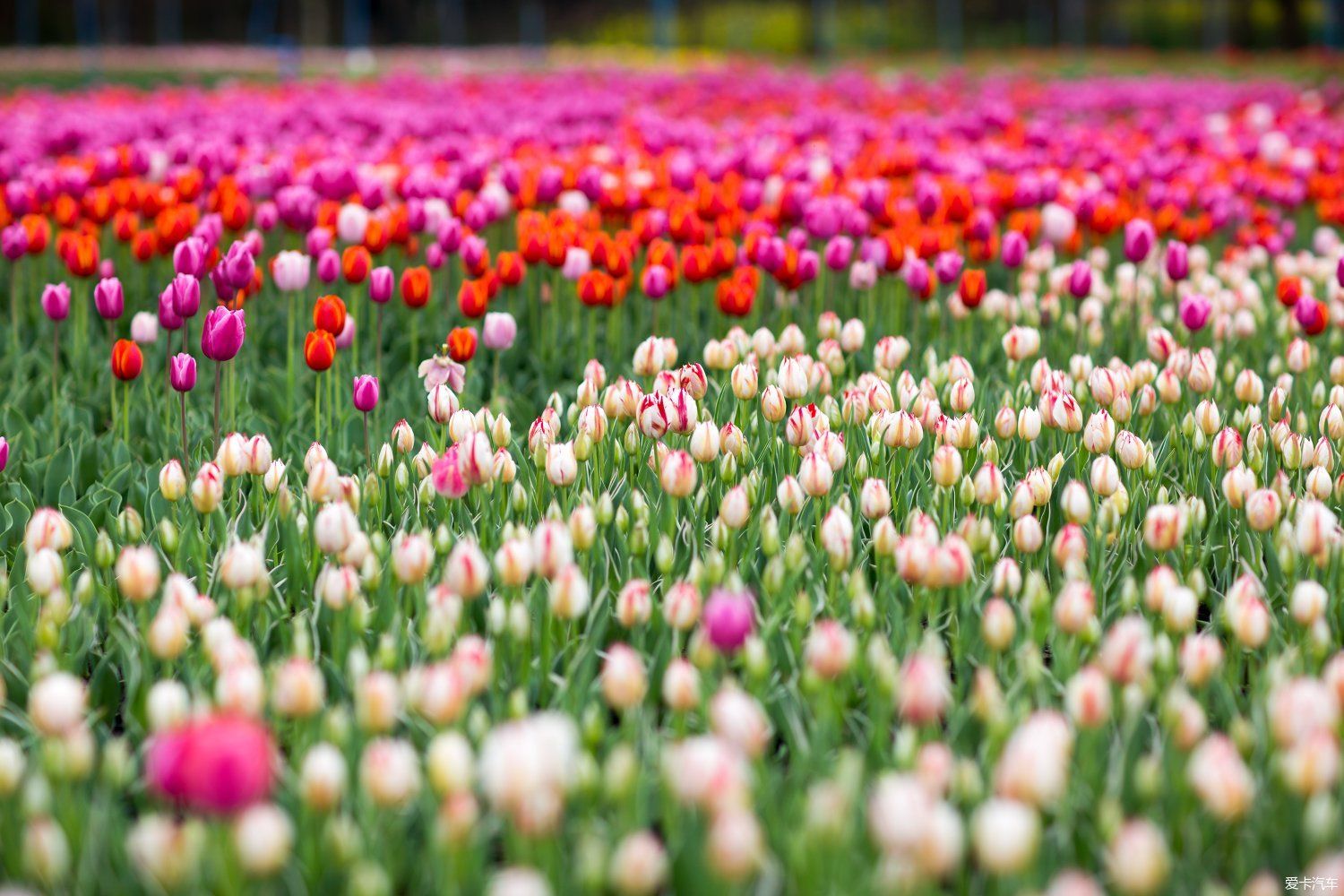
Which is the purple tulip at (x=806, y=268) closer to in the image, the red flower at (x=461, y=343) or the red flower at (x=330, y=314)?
the red flower at (x=461, y=343)

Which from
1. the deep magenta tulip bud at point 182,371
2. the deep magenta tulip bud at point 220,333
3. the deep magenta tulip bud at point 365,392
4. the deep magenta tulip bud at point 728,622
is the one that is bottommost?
the deep magenta tulip bud at point 728,622

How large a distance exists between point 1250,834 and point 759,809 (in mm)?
691

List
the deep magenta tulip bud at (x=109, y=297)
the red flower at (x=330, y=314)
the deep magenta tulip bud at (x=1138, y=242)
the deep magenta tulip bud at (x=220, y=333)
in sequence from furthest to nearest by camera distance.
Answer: the deep magenta tulip bud at (x=1138, y=242)
the deep magenta tulip bud at (x=109, y=297)
the red flower at (x=330, y=314)
the deep magenta tulip bud at (x=220, y=333)

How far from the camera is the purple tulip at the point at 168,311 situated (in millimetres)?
3623

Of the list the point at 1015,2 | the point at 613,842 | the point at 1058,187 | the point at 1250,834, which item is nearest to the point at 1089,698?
the point at 1250,834

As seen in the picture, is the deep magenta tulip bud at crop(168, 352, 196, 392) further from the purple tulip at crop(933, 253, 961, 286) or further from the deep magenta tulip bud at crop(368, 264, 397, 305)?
the purple tulip at crop(933, 253, 961, 286)

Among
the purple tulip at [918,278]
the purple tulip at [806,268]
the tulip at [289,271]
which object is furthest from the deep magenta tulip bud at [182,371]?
the purple tulip at [918,278]

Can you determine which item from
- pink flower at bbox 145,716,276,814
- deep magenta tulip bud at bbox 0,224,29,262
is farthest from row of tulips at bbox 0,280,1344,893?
deep magenta tulip bud at bbox 0,224,29,262

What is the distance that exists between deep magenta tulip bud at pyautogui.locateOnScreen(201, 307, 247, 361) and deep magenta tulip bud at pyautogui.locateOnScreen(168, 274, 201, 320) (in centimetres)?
32

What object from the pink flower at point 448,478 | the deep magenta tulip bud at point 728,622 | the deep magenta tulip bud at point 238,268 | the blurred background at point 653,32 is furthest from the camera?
the blurred background at point 653,32

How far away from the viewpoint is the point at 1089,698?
1861mm

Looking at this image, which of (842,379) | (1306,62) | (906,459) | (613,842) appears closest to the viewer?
(613,842)

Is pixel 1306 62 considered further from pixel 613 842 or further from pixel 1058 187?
pixel 613 842

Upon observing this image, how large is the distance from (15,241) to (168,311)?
1277 millimetres
